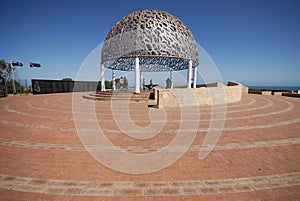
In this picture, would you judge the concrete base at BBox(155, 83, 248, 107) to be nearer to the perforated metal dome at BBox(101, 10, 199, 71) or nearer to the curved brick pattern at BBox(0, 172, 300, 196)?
the perforated metal dome at BBox(101, 10, 199, 71)

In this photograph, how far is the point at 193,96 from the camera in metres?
12.6

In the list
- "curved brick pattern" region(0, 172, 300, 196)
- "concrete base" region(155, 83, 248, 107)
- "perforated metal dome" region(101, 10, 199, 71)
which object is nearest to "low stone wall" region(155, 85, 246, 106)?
"concrete base" region(155, 83, 248, 107)

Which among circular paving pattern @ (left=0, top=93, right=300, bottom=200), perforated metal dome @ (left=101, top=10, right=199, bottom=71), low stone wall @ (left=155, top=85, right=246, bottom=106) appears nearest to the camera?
circular paving pattern @ (left=0, top=93, right=300, bottom=200)

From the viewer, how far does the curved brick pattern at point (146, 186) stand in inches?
115

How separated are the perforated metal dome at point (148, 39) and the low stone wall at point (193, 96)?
19.8ft

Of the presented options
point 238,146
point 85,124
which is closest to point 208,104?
point 238,146

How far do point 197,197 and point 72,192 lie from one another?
269 cm

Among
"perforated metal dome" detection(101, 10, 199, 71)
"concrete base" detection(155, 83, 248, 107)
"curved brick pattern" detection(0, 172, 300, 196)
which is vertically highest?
"perforated metal dome" detection(101, 10, 199, 71)

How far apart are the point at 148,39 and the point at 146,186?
16.0m

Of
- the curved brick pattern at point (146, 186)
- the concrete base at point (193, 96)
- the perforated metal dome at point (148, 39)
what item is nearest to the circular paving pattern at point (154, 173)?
the curved brick pattern at point (146, 186)

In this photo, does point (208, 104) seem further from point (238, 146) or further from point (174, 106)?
point (238, 146)

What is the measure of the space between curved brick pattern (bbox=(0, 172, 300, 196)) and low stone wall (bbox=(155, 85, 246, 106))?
8.99 meters

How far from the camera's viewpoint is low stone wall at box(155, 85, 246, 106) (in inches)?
472

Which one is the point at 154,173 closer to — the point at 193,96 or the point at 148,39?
the point at 193,96
